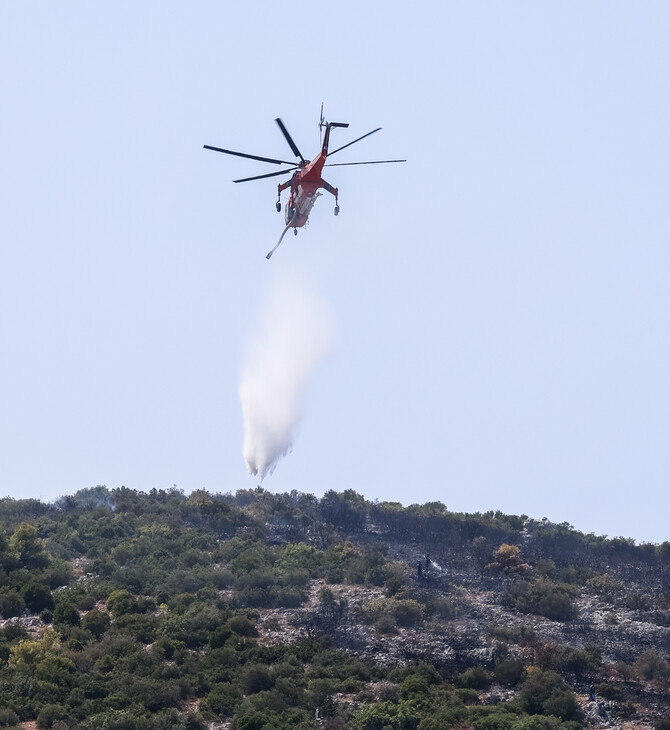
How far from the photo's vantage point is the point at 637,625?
189ft

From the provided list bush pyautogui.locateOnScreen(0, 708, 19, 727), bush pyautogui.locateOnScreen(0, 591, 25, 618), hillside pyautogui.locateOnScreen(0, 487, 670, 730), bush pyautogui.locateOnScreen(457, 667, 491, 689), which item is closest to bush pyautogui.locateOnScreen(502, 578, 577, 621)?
hillside pyautogui.locateOnScreen(0, 487, 670, 730)

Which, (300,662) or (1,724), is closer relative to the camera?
(1,724)

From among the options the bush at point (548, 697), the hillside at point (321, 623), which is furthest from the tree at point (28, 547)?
the bush at point (548, 697)

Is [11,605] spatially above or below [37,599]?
below

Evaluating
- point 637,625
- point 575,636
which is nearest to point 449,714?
point 575,636

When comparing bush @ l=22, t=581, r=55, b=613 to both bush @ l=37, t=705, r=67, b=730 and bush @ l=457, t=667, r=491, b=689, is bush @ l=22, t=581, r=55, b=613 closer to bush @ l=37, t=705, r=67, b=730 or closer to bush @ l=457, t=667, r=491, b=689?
bush @ l=37, t=705, r=67, b=730

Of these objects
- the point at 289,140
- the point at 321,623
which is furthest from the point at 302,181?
the point at 321,623

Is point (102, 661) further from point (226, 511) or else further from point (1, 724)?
point (226, 511)

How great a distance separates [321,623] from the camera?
5594 centimetres

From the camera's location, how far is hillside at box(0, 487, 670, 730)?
45.1 meters

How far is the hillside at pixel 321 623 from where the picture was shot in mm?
45125

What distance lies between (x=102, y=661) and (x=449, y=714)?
15123 mm

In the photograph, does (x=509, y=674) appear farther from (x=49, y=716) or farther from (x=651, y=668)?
(x=49, y=716)

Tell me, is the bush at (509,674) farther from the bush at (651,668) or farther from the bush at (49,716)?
the bush at (49,716)
